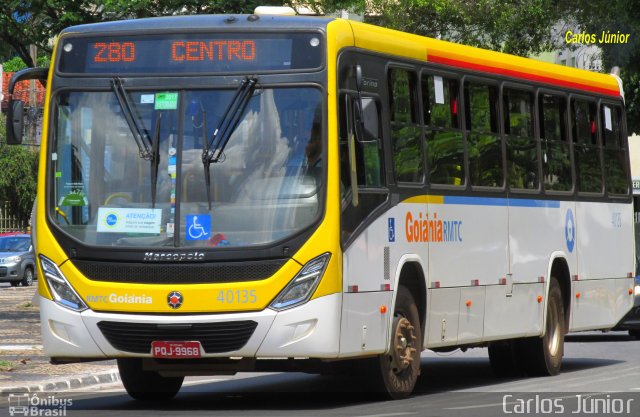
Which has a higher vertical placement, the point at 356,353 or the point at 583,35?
the point at 583,35

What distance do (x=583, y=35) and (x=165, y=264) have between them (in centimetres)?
2417

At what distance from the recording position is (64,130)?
13859 millimetres

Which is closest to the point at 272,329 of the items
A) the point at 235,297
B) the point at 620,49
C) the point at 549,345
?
the point at 235,297

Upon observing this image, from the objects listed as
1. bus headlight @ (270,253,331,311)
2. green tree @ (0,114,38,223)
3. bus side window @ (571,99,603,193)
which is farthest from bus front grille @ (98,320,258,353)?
green tree @ (0,114,38,223)

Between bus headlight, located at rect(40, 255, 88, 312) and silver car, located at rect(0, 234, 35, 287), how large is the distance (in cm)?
3722

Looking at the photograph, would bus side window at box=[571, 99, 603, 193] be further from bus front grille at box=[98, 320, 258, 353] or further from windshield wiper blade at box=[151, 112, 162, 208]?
bus front grille at box=[98, 320, 258, 353]

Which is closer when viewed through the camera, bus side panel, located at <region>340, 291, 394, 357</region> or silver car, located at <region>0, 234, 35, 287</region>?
bus side panel, located at <region>340, 291, 394, 357</region>

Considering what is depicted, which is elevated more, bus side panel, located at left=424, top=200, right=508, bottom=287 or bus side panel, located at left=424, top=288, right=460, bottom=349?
bus side panel, located at left=424, top=200, right=508, bottom=287

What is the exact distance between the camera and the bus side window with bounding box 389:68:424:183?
1473cm

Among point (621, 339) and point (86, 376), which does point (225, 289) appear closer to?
point (86, 376)

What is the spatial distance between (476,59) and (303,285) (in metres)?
4.52

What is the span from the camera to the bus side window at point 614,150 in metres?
20.0

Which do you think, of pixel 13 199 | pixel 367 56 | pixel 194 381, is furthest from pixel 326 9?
pixel 13 199

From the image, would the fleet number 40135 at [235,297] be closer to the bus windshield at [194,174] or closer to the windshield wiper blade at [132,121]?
the bus windshield at [194,174]
